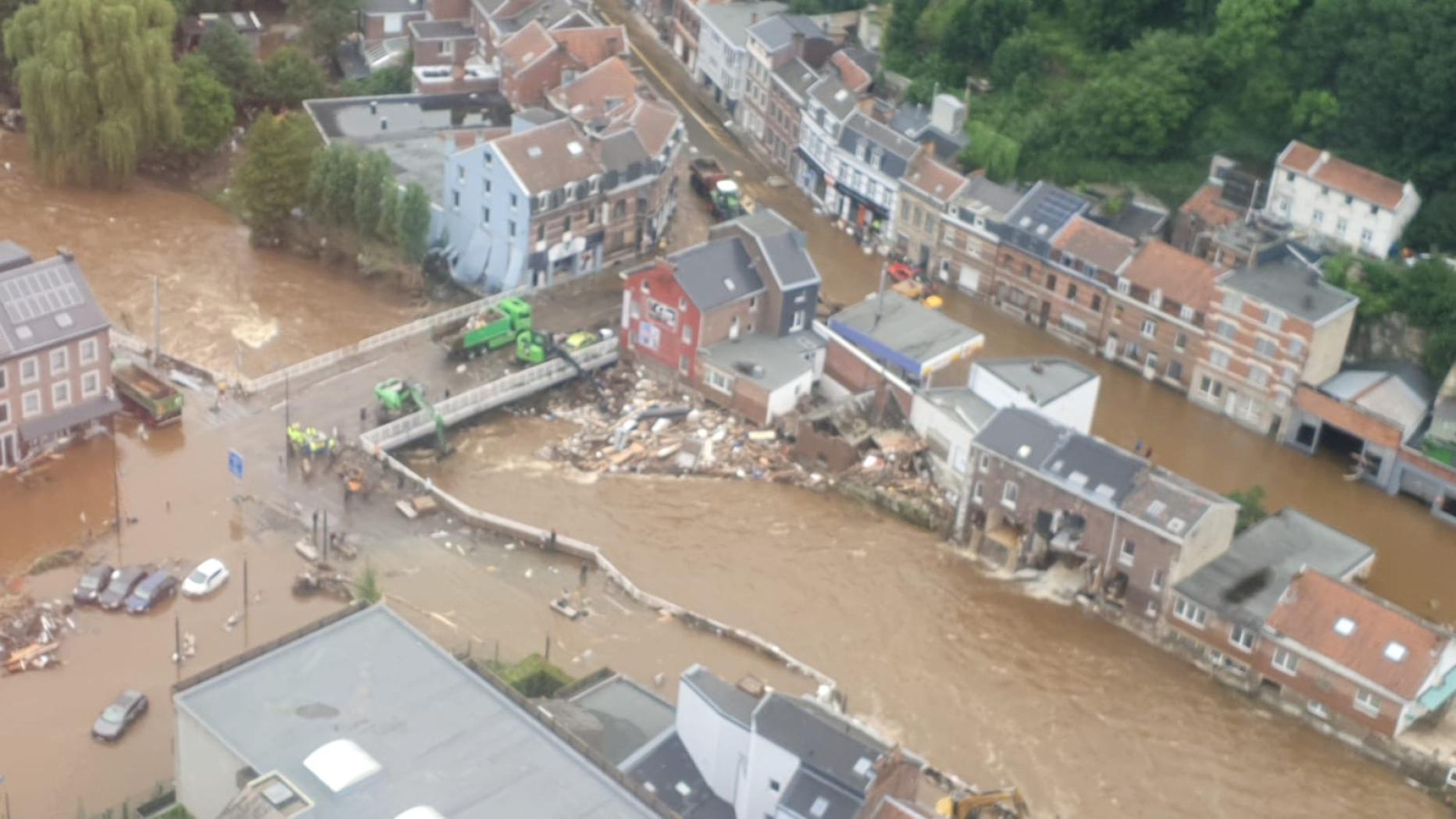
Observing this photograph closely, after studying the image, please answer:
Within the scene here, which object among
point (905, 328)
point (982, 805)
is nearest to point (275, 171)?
point (905, 328)

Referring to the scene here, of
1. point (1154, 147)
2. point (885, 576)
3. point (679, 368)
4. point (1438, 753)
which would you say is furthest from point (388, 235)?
point (1438, 753)

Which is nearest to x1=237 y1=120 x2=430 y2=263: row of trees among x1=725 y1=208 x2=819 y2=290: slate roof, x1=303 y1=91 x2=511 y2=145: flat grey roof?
x1=303 y1=91 x2=511 y2=145: flat grey roof

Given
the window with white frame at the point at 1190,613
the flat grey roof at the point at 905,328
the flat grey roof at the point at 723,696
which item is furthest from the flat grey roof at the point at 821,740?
the flat grey roof at the point at 905,328

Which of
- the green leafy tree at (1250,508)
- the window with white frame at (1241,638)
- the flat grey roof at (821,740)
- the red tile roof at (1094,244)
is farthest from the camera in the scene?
the red tile roof at (1094,244)

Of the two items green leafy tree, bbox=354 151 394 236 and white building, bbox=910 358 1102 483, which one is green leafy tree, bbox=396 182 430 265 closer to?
green leafy tree, bbox=354 151 394 236

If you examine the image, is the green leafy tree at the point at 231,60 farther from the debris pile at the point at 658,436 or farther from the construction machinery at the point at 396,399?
the debris pile at the point at 658,436

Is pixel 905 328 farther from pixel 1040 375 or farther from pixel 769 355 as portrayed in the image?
pixel 1040 375

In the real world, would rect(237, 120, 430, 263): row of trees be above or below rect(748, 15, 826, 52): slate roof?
below
